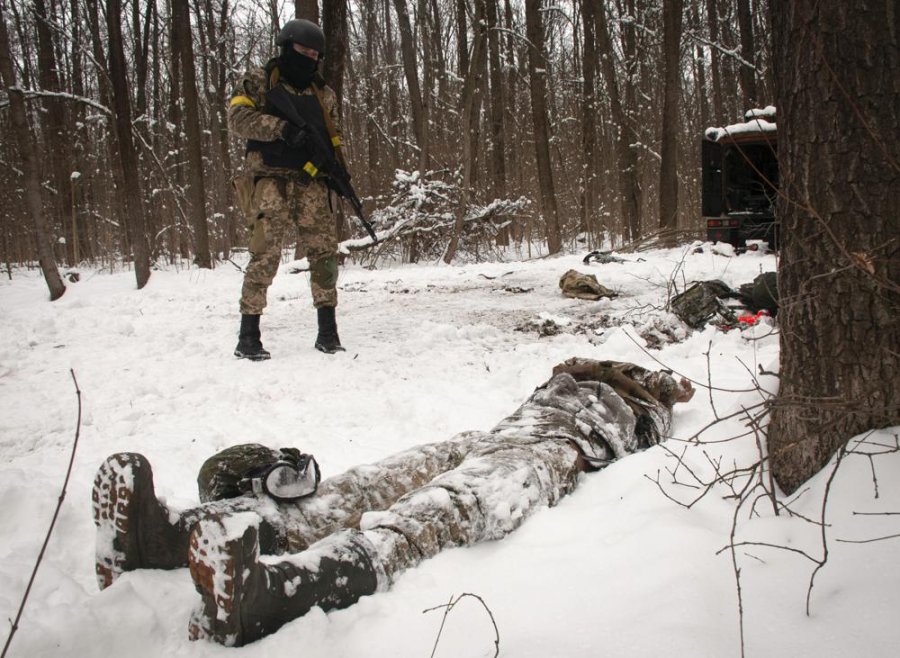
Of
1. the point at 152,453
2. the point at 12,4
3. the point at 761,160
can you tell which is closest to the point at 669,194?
the point at 761,160

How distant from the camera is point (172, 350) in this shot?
12.9ft

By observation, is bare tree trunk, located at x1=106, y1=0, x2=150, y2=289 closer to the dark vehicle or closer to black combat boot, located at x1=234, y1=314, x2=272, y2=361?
black combat boot, located at x1=234, y1=314, x2=272, y2=361

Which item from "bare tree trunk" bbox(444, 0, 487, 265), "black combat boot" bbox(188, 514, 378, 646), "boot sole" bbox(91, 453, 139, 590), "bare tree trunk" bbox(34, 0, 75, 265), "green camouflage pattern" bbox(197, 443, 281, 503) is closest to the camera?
"black combat boot" bbox(188, 514, 378, 646)

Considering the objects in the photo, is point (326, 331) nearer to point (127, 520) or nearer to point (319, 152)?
point (319, 152)

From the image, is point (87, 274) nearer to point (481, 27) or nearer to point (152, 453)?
point (481, 27)

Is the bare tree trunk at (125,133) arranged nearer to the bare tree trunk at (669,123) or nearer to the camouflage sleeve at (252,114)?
the camouflage sleeve at (252,114)

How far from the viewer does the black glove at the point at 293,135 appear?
3408 mm

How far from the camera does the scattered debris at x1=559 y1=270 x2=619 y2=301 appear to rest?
5262 millimetres

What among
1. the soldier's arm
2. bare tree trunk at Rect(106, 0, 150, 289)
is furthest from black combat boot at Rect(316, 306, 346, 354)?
bare tree trunk at Rect(106, 0, 150, 289)

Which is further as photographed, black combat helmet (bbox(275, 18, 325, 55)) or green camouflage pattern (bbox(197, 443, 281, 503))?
black combat helmet (bbox(275, 18, 325, 55))

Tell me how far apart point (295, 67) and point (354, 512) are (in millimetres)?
2920

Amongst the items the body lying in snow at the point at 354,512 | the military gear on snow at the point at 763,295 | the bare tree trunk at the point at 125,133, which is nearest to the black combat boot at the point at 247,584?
the body lying in snow at the point at 354,512

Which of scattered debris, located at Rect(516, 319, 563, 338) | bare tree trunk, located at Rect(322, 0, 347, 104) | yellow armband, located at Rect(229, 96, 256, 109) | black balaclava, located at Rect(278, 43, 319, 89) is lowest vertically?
scattered debris, located at Rect(516, 319, 563, 338)

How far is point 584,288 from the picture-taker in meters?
5.37
